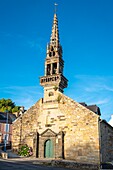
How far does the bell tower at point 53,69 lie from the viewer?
30.9 m

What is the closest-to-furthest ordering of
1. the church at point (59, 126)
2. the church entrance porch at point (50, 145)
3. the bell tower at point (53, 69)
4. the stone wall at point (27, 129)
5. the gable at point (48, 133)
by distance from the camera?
the church at point (59, 126), the church entrance porch at point (50, 145), the gable at point (48, 133), the stone wall at point (27, 129), the bell tower at point (53, 69)

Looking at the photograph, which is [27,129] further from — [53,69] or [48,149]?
[53,69]

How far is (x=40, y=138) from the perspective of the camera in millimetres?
29766

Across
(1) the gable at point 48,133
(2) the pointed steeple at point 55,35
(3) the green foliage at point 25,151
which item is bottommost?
(3) the green foliage at point 25,151

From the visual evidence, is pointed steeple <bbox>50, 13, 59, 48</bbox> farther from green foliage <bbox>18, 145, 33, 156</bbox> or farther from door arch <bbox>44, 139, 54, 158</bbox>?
green foliage <bbox>18, 145, 33, 156</bbox>

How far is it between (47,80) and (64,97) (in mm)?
3762

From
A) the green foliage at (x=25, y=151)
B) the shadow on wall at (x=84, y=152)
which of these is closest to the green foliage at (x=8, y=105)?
the green foliage at (x=25, y=151)

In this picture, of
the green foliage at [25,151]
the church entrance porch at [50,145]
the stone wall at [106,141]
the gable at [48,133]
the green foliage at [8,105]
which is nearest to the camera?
the stone wall at [106,141]

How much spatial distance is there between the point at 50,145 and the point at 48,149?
0.58 m

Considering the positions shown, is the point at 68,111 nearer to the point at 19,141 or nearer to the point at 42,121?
the point at 42,121

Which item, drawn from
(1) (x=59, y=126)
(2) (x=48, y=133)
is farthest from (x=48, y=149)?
(1) (x=59, y=126)

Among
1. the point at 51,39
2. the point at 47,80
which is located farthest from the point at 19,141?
the point at 51,39

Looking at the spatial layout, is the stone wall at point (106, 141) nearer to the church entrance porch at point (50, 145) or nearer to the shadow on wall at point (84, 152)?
the shadow on wall at point (84, 152)

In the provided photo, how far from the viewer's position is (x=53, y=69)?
32.7 meters
